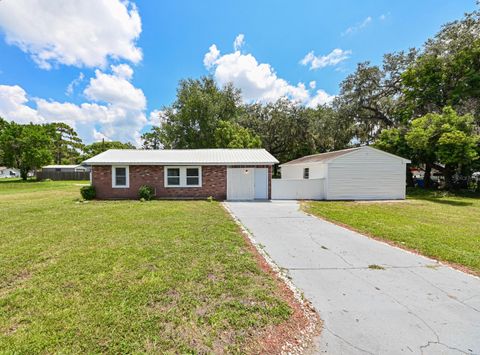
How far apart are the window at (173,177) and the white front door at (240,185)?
9.66ft

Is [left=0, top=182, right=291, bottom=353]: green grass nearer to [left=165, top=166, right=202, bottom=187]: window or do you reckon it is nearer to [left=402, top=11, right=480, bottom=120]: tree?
[left=165, top=166, right=202, bottom=187]: window

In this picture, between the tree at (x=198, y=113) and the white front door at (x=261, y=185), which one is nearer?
the white front door at (x=261, y=185)

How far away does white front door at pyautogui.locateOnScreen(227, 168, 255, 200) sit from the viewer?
1361 cm

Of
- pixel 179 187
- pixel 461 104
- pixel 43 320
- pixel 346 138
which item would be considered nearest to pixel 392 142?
pixel 461 104

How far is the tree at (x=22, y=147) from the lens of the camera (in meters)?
29.6

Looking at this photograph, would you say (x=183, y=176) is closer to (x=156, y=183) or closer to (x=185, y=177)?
(x=185, y=177)

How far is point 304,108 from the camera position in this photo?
26.6 meters

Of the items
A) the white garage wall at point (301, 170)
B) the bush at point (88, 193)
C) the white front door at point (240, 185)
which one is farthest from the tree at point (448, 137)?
the bush at point (88, 193)

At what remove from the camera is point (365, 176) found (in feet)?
47.2

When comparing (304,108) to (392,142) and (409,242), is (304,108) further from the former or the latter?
(409,242)

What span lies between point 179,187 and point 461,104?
21.7 m

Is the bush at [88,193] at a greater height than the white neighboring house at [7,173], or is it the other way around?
the white neighboring house at [7,173]

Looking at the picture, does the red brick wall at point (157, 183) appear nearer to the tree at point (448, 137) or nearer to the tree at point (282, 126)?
the tree at point (448, 137)

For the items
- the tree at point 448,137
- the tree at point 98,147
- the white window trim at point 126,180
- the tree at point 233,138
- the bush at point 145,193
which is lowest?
the bush at point 145,193
